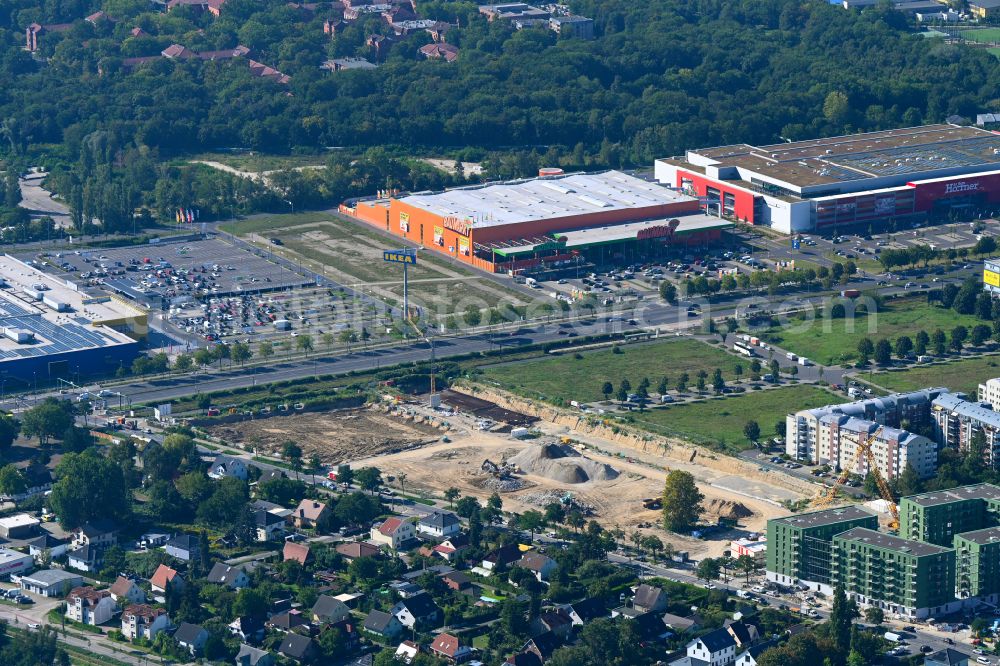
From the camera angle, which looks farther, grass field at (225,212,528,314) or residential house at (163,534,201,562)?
grass field at (225,212,528,314)

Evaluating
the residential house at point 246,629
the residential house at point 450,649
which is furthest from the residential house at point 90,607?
the residential house at point 450,649

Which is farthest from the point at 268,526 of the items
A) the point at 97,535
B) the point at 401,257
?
the point at 401,257

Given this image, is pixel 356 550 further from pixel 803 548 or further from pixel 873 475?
pixel 873 475

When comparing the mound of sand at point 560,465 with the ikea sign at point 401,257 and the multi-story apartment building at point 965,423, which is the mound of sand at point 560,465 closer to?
the multi-story apartment building at point 965,423

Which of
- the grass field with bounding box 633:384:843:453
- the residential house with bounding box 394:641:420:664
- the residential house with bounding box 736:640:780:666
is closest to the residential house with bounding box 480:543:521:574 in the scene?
the residential house with bounding box 394:641:420:664

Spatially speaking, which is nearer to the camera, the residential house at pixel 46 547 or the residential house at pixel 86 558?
the residential house at pixel 86 558

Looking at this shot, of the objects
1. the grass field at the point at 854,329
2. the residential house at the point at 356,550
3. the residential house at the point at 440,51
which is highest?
the residential house at the point at 440,51

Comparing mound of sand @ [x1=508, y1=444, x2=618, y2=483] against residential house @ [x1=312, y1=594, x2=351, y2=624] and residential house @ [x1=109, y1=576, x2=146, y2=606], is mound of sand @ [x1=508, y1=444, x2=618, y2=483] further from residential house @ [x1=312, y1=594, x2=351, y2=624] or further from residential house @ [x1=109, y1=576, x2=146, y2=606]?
residential house @ [x1=109, y1=576, x2=146, y2=606]
